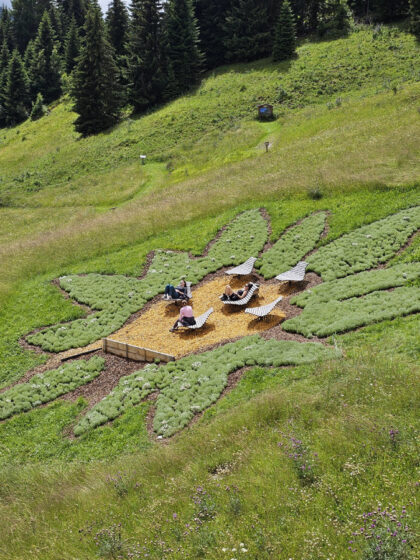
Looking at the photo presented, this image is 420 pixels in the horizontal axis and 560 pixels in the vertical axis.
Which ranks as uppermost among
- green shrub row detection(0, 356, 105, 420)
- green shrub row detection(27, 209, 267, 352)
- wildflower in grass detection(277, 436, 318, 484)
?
wildflower in grass detection(277, 436, 318, 484)

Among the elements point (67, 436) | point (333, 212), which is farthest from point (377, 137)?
point (67, 436)

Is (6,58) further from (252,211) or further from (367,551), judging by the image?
(367,551)

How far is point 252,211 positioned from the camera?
3033 cm

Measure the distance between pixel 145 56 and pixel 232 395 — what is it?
72.3 meters

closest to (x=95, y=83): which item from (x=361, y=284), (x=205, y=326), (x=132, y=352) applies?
(x=205, y=326)

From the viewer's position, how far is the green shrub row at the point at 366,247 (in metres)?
20.6

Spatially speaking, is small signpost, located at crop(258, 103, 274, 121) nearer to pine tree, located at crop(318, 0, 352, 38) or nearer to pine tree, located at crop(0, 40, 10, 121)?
pine tree, located at crop(318, 0, 352, 38)

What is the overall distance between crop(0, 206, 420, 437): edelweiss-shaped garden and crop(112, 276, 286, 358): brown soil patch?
0.18 ft

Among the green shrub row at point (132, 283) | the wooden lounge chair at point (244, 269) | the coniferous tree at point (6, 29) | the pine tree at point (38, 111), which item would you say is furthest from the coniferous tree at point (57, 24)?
the wooden lounge chair at point (244, 269)

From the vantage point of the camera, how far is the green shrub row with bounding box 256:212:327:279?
906 inches

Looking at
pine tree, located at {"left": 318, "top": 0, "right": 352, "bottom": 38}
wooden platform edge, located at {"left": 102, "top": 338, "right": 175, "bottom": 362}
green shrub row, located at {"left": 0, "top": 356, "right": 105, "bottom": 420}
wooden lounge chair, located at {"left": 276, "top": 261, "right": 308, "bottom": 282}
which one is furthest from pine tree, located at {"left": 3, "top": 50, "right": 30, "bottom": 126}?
wooden lounge chair, located at {"left": 276, "top": 261, "right": 308, "bottom": 282}

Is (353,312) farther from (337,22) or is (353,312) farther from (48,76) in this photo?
(48,76)

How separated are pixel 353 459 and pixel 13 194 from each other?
181 ft

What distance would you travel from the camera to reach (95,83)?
67.0m
